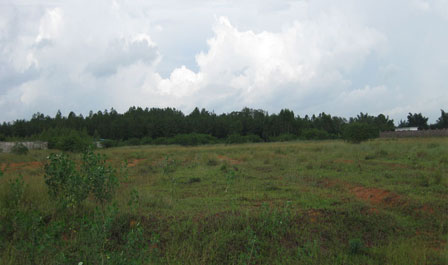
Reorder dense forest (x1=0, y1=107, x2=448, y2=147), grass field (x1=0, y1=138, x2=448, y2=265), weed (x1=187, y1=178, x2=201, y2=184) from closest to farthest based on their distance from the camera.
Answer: grass field (x1=0, y1=138, x2=448, y2=265)
weed (x1=187, y1=178, x2=201, y2=184)
dense forest (x1=0, y1=107, x2=448, y2=147)

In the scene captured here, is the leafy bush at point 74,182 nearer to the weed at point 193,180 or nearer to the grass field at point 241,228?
the grass field at point 241,228

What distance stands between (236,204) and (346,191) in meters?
3.63

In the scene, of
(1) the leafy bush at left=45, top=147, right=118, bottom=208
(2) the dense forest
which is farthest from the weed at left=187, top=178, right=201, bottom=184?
(2) the dense forest

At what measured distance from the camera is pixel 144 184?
416 inches

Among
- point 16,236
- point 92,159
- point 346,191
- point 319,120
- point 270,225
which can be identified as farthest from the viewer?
point 319,120

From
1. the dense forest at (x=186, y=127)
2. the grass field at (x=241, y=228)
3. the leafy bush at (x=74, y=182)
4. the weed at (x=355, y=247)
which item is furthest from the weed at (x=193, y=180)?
the dense forest at (x=186, y=127)

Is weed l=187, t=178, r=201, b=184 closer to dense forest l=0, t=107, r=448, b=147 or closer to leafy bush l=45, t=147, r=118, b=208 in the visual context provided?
leafy bush l=45, t=147, r=118, b=208

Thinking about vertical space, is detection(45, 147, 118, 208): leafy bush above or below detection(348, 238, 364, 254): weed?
above

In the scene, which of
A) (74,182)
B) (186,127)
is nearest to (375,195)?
(74,182)

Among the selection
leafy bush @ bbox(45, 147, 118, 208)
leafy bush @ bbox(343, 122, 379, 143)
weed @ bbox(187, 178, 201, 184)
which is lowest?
weed @ bbox(187, 178, 201, 184)

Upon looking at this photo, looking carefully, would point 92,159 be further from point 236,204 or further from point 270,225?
point 270,225

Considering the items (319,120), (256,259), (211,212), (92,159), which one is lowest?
(256,259)

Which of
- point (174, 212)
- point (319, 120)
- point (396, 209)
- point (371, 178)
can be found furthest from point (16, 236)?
point (319, 120)

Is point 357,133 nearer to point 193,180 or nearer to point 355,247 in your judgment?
point 193,180
